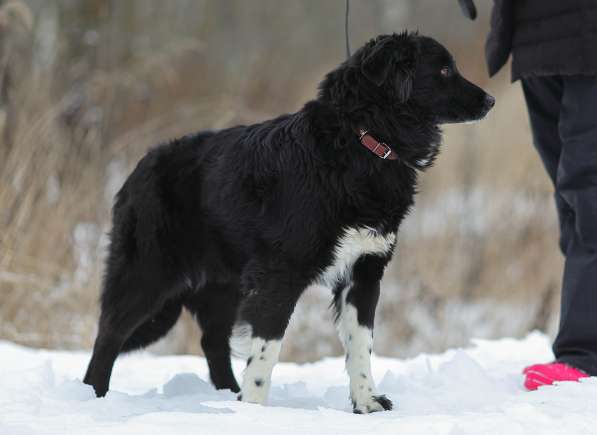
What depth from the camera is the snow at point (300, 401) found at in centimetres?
193

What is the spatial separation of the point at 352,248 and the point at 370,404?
0.54 m

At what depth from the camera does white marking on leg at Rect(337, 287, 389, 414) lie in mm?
2509

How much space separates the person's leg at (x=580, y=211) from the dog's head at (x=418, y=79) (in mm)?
341

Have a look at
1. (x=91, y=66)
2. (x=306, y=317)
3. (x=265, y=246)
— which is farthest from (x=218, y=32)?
(x=265, y=246)

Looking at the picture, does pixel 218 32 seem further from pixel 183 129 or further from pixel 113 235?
pixel 113 235

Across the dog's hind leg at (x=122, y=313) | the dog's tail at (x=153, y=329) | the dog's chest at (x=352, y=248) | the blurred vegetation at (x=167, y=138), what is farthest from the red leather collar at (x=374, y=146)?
the blurred vegetation at (x=167, y=138)

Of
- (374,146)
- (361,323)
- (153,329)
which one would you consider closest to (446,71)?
(374,146)

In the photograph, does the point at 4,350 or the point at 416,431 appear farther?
the point at 4,350

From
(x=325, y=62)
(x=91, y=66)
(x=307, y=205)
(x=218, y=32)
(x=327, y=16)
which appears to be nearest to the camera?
(x=307, y=205)

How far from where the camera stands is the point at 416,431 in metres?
1.88

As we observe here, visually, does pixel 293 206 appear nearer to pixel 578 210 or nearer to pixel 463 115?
pixel 463 115

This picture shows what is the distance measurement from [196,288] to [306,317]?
8.63ft

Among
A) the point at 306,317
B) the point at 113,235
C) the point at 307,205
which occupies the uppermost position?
the point at 307,205

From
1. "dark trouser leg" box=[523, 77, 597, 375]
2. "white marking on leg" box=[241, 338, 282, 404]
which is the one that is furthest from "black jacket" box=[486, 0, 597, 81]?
"white marking on leg" box=[241, 338, 282, 404]
